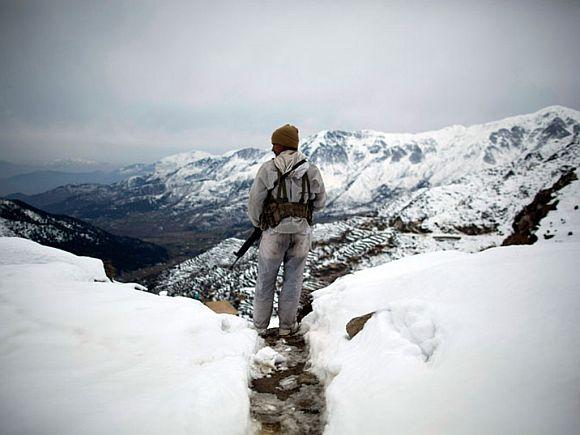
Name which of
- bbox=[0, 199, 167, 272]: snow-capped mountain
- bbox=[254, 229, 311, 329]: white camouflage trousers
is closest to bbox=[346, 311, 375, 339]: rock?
bbox=[254, 229, 311, 329]: white camouflage trousers

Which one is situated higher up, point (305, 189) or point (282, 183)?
point (282, 183)

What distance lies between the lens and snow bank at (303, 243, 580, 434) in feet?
8.18

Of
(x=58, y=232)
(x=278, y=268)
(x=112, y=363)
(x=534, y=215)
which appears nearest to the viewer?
(x=112, y=363)

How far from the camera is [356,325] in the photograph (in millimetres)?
5430

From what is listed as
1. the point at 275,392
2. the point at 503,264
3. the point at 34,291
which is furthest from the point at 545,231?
the point at 34,291

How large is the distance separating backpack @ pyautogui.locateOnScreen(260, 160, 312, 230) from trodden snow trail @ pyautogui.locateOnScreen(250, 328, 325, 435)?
2.62 m

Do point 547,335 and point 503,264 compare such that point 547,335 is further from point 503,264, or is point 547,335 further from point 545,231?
point 545,231


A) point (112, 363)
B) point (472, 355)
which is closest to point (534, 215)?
point (472, 355)

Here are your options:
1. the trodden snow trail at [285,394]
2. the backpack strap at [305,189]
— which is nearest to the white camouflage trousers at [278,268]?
the backpack strap at [305,189]

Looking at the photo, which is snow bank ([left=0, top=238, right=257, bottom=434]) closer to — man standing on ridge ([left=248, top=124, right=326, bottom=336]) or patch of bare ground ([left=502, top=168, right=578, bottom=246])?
man standing on ridge ([left=248, top=124, right=326, bottom=336])

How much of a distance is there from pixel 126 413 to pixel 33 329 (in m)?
2.31

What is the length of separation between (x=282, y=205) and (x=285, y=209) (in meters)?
0.11

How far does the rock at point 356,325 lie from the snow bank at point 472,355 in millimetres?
208

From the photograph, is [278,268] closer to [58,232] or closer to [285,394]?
[285,394]
